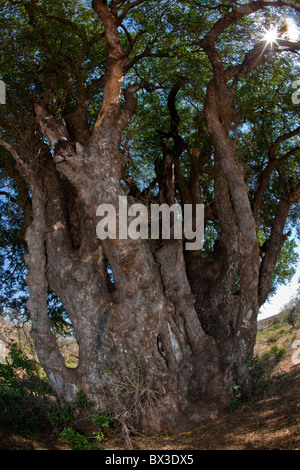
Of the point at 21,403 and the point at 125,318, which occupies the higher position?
the point at 125,318

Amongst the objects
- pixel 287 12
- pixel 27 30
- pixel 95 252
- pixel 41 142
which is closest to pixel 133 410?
pixel 95 252

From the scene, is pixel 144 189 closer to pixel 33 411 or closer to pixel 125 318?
pixel 125 318

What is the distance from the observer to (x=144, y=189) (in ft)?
27.7

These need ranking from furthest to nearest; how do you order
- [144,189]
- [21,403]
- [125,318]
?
[144,189], [125,318], [21,403]

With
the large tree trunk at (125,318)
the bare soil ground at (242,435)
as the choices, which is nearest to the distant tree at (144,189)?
the large tree trunk at (125,318)

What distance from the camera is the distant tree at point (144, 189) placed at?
6.82 meters

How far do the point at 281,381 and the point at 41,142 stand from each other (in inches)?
259

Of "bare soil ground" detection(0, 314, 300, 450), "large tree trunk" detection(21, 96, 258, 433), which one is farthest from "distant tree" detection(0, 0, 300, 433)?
"bare soil ground" detection(0, 314, 300, 450)

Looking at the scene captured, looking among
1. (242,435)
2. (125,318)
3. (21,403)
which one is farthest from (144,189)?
(242,435)

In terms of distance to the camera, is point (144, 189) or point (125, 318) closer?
point (125, 318)

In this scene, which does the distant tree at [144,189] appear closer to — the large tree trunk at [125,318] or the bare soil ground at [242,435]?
the large tree trunk at [125,318]

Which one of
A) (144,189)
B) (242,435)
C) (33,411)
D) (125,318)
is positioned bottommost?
(33,411)

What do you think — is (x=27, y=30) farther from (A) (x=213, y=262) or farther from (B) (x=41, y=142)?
(A) (x=213, y=262)

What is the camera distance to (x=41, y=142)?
853 centimetres
